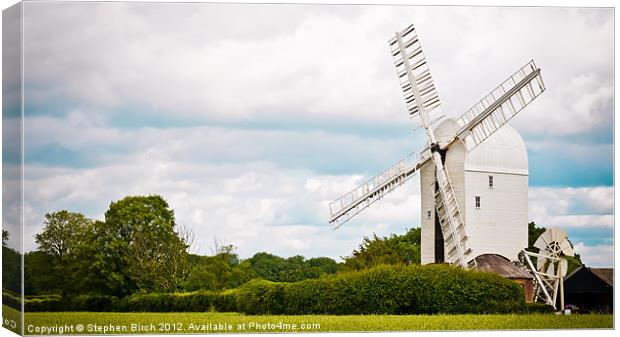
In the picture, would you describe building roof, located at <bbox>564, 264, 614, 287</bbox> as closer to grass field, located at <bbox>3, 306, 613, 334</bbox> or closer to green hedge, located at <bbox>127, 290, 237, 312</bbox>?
grass field, located at <bbox>3, 306, 613, 334</bbox>

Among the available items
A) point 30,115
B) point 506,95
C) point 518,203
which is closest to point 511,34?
point 506,95

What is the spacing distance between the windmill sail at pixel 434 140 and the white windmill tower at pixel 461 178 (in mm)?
26

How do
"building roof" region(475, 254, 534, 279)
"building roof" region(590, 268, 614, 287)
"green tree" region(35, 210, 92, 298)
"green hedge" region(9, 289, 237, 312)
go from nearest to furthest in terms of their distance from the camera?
"green hedge" region(9, 289, 237, 312) < "green tree" region(35, 210, 92, 298) < "building roof" region(590, 268, 614, 287) < "building roof" region(475, 254, 534, 279)

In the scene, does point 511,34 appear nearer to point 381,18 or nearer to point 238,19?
point 381,18

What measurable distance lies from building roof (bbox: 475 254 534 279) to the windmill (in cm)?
51

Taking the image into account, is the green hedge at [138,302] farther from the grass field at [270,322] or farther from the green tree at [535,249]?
the green tree at [535,249]

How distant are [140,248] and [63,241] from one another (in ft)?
14.0

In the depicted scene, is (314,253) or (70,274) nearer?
(70,274)

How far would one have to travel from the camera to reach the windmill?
3306 centimetres

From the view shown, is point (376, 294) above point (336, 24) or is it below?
below

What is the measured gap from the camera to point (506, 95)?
110ft

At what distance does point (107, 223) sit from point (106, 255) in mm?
1146

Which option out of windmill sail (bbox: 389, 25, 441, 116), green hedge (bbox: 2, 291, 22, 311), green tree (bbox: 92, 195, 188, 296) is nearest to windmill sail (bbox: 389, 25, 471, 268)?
windmill sail (bbox: 389, 25, 441, 116)

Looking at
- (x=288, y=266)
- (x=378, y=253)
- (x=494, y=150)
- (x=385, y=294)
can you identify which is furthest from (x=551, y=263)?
(x=288, y=266)
